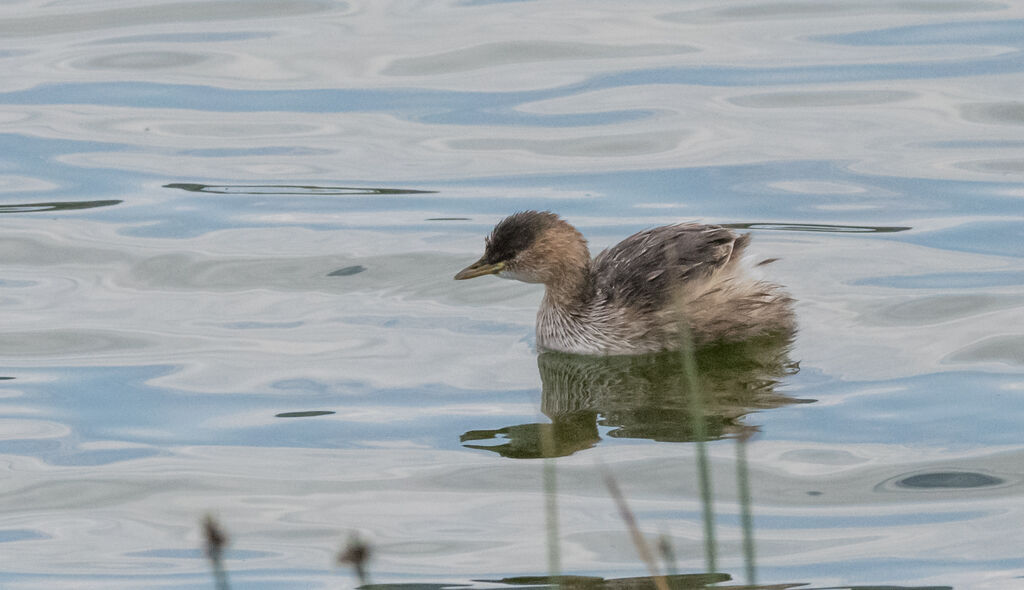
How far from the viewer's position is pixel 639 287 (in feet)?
28.1

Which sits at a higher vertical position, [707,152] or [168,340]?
[707,152]

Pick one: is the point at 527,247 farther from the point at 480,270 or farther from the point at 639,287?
the point at 639,287

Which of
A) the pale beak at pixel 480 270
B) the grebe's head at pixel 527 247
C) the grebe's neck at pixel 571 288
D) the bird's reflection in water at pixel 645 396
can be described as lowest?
the bird's reflection in water at pixel 645 396

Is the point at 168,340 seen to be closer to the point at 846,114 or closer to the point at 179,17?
the point at 846,114

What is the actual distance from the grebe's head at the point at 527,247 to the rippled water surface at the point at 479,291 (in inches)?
13.1

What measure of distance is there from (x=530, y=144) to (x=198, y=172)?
2.26 m

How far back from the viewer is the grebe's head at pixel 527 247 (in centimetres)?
864

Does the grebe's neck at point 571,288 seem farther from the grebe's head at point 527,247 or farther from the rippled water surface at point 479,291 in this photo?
the rippled water surface at point 479,291

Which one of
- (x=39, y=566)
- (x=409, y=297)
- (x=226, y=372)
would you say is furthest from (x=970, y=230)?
(x=39, y=566)

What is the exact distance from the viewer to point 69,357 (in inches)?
334

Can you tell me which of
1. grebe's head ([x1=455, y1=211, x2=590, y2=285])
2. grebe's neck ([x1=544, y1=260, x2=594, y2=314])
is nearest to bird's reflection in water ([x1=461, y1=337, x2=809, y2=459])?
grebe's neck ([x1=544, y1=260, x2=594, y2=314])

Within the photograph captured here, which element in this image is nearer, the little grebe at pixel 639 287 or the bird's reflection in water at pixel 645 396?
the bird's reflection in water at pixel 645 396

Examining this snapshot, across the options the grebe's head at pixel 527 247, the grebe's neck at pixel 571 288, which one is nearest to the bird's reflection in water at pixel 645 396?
the grebe's neck at pixel 571 288

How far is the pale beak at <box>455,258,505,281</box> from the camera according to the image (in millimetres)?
8633
